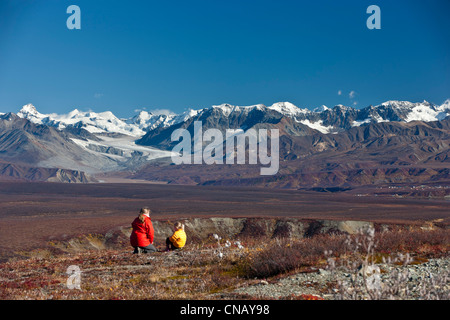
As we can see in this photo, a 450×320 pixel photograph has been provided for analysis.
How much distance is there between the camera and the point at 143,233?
606 inches

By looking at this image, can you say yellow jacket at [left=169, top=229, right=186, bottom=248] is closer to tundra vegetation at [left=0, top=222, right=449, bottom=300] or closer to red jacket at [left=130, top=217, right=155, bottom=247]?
tundra vegetation at [left=0, top=222, right=449, bottom=300]

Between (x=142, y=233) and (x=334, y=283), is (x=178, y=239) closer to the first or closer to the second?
(x=142, y=233)

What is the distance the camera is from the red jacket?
14.9 metres

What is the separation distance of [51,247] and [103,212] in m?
45.7

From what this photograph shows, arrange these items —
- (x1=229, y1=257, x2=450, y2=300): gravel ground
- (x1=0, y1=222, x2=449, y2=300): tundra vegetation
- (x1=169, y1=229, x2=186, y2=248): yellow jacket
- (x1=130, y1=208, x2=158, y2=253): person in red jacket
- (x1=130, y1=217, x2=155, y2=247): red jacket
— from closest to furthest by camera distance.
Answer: (x1=229, y1=257, x2=450, y2=300): gravel ground → (x1=0, y1=222, x2=449, y2=300): tundra vegetation → (x1=130, y1=208, x2=158, y2=253): person in red jacket → (x1=130, y1=217, x2=155, y2=247): red jacket → (x1=169, y1=229, x2=186, y2=248): yellow jacket

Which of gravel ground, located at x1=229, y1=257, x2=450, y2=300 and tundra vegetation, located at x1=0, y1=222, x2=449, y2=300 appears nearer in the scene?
gravel ground, located at x1=229, y1=257, x2=450, y2=300

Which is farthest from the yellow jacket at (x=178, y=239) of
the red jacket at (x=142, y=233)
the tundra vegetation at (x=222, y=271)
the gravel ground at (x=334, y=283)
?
the gravel ground at (x=334, y=283)

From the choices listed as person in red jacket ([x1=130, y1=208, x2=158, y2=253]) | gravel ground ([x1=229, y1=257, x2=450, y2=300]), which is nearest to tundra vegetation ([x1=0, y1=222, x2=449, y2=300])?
gravel ground ([x1=229, y1=257, x2=450, y2=300])

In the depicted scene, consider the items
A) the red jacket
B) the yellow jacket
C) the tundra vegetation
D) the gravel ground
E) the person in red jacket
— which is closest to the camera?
the gravel ground

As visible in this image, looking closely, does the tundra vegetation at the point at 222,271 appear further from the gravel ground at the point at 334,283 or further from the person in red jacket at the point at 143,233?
the person in red jacket at the point at 143,233

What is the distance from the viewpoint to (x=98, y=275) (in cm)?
1195

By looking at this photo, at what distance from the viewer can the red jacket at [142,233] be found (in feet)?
48.7

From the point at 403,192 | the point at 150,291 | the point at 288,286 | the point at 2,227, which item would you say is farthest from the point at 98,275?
the point at 403,192

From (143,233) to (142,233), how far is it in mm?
35
